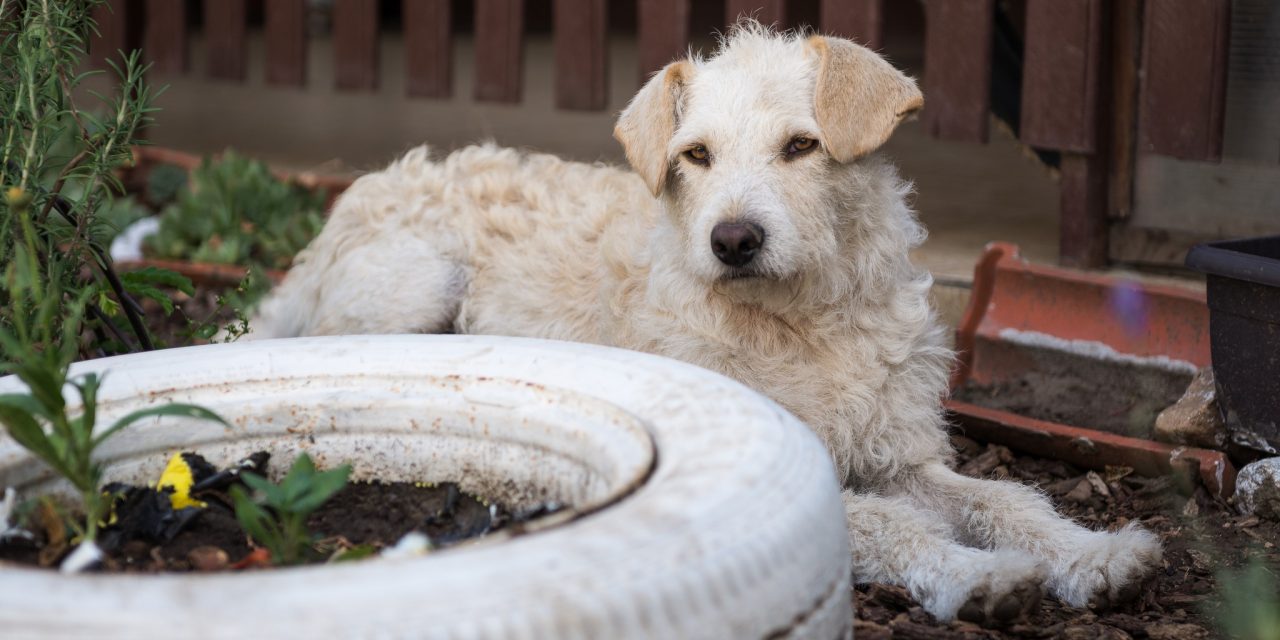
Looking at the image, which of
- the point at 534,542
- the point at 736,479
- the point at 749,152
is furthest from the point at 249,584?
the point at 749,152

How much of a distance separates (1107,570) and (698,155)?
5.03ft

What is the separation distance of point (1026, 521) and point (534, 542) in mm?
1974

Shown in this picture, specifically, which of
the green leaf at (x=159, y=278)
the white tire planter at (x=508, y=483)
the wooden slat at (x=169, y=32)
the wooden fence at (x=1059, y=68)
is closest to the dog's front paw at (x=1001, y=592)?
the white tire planter at (x=508, y=483)

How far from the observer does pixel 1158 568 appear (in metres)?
3.14

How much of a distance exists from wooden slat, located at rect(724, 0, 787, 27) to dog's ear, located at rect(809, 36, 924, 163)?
213 centimetres

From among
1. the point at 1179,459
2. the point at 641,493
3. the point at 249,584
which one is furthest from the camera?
the point at 1179,459

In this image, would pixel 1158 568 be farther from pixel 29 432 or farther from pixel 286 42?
pixel 286 42

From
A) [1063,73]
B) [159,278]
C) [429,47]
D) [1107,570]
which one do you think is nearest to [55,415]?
[159,278]

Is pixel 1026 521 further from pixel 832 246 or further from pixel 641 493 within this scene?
pixel 641 493

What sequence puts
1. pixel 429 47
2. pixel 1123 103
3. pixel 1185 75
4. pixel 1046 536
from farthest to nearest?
1. pixel 429 47
2. pixel 1123 103
3. pixel 1185 75
4. pixel 1046 536

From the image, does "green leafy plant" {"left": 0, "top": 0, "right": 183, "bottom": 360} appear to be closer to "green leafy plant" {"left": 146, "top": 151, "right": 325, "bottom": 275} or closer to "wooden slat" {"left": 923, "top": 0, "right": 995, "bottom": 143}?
"green leafy plant" {"left": 146, "top": 151, "right": 325, "bottom": 275}

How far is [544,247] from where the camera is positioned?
467cm

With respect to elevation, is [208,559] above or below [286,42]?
below

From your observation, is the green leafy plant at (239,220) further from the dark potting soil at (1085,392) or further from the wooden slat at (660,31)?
the dark potting soil at (1085,392)
